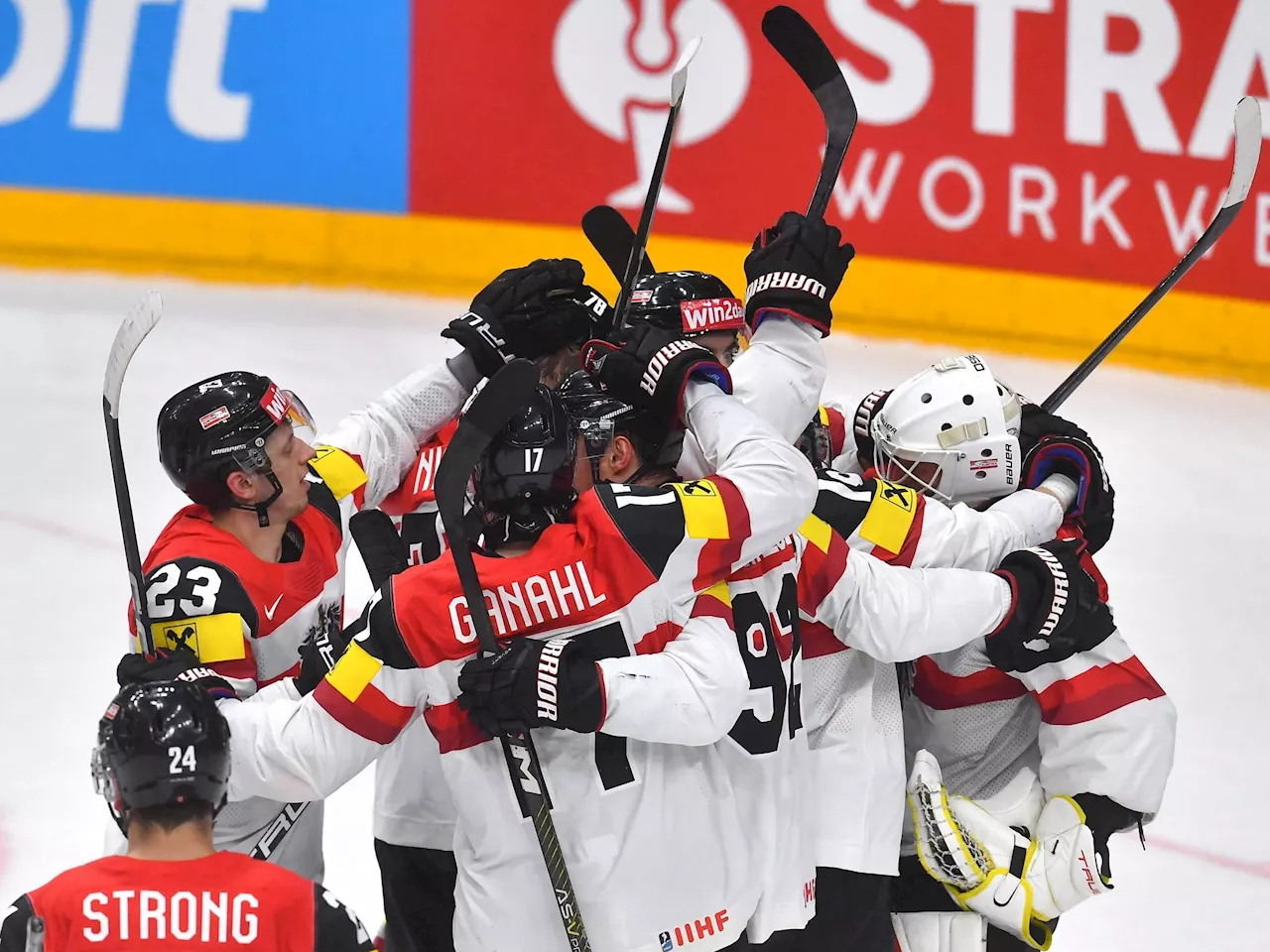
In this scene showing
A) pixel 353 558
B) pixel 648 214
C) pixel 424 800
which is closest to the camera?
pixel 424 800

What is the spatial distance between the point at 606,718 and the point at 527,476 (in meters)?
0.34

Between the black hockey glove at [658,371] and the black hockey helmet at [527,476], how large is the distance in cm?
29

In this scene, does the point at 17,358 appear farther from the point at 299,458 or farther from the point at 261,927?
the point at 261,927

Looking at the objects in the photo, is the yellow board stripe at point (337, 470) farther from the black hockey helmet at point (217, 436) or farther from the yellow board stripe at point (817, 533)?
the yellow board stripe at point (817, 533)

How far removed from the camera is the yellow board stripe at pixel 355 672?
89.8 inches

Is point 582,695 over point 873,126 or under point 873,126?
under

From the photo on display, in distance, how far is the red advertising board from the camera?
6410mm

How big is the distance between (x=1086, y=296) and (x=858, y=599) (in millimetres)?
4194

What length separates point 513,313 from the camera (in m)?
3.11

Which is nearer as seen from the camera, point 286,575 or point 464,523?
point 464,523

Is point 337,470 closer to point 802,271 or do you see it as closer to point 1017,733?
point 802,271

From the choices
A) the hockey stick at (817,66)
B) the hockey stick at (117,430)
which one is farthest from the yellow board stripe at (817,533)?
the hockey stick at (117,430)

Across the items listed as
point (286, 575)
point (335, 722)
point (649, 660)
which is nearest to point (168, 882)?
point (335, 722)

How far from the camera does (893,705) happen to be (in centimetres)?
289
